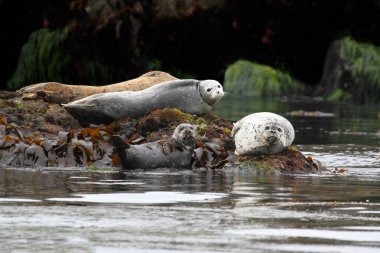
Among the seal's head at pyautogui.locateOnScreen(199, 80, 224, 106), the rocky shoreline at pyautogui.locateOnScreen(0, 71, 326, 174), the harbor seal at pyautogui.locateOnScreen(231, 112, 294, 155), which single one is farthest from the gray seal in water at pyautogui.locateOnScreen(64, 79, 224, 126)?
the harbor seal at pyautogui.locateOnScreen(231, 112, 294, 155)

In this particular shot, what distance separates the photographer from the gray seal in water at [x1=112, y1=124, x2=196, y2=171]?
11570mm

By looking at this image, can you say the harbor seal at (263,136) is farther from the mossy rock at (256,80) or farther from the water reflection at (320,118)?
the mossy rock at (256,80)

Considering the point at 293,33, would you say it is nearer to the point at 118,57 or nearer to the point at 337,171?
the point at 118,57

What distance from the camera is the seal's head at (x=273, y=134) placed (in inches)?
468

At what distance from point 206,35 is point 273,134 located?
2285 centimetres

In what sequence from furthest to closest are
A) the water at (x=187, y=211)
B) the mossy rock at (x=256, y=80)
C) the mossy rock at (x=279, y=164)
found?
the mossy rock at (x=256, y=80)
the mossy rock at (x=279, y=164)
the water at (x=187, y=211)

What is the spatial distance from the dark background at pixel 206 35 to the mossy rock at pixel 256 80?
606 mm

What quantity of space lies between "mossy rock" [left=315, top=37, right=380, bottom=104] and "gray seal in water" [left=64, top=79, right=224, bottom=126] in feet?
53.9

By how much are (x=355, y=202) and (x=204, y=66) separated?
25831 millimetres

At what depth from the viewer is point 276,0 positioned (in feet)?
111

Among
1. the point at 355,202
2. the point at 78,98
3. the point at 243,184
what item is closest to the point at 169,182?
the point at 243,184

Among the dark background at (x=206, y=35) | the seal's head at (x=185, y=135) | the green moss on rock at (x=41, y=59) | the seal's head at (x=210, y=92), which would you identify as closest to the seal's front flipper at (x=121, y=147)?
the seal's head at (x=185, y=135)

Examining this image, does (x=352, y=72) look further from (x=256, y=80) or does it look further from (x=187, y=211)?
(x=187, y=211)

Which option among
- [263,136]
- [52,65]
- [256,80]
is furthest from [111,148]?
[52,65]
